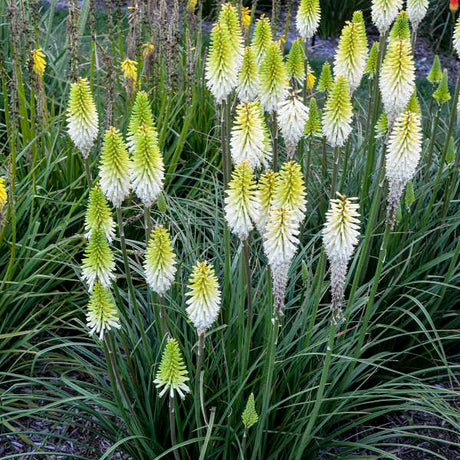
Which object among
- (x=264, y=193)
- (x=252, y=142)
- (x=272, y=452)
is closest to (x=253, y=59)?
(x=252, y=142)

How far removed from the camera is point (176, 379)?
246cm

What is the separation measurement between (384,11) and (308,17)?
532 mm

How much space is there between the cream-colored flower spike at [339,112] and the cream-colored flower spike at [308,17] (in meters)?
0.81

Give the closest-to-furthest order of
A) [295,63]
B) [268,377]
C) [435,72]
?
[268,377], [295,63], [435,72]

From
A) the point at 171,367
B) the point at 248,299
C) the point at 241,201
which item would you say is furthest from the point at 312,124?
the point at 171,367

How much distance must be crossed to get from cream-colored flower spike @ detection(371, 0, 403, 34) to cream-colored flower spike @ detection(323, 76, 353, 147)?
1.58 feet

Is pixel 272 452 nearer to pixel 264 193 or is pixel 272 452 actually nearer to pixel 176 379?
pixel 176 379

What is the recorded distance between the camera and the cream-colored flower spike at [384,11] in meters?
3.12

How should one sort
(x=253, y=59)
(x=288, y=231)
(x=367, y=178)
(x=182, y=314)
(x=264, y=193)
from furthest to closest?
(x=367, y=178), (x=182, y=314), (x=253, y=59), (x=264, y=193), (x=288, y=231)

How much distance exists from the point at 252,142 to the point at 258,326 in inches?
47.4

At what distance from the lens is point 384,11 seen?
3.14 m

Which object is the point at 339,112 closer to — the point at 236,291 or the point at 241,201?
the point at 241,201

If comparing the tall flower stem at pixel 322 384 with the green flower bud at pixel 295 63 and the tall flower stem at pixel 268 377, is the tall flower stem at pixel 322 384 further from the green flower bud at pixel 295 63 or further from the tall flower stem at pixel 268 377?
the green flower bud at pixel 295 63

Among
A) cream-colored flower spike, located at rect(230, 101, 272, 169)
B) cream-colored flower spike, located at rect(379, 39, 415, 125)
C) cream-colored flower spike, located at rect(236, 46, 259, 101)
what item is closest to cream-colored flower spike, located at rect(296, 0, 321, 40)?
cream-colored flower spike, located at rect(236, 46, 259, 101)
